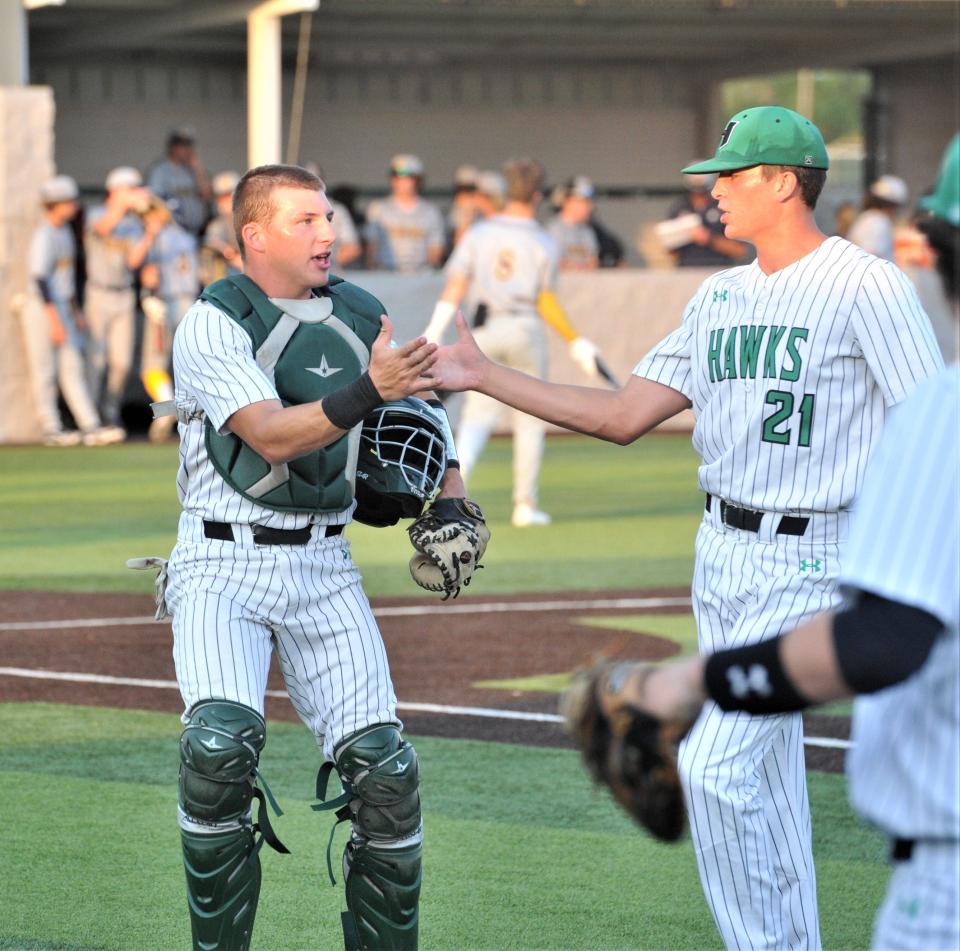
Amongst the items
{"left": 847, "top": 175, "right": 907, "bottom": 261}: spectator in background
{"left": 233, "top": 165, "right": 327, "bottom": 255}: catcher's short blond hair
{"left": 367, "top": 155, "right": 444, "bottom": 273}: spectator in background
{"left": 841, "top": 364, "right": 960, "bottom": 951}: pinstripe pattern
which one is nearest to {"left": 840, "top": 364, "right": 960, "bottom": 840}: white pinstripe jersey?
{"left": 841, "top": 364, "right": 960, "bottom": 951}: pinstripe pattern

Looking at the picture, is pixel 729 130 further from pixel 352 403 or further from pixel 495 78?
pixel 495 78

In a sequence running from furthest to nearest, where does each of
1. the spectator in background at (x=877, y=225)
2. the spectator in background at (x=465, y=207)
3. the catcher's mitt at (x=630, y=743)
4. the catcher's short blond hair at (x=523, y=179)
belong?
the spectator in background at (x=465, y=207)
the spectator in background at (x=877, y=225)
the catcher's short blond hair at (x=523, y=179)
the catcher's mitt at (x=630, y=743)

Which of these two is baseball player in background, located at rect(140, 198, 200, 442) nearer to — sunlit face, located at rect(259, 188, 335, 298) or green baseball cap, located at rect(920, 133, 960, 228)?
sunlit face, located at rect(259, 188, 335, 298)

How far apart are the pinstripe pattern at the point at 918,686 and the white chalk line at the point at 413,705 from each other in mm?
4762

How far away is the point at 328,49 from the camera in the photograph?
30.9 m

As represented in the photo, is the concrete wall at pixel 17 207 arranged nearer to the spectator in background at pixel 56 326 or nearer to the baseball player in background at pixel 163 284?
the spectator in background at pixel 56 326

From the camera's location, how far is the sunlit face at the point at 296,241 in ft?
15.4

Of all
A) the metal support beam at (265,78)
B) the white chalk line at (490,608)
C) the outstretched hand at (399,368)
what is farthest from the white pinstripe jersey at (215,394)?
the metal support beam at (265,78)

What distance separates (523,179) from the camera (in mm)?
12969

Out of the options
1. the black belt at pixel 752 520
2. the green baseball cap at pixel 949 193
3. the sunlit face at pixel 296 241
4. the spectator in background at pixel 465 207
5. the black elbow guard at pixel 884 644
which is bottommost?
the spectator in background at pixel 465 207

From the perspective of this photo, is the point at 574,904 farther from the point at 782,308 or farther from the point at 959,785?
the point at 959,785

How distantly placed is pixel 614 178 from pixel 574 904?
95.0 feet

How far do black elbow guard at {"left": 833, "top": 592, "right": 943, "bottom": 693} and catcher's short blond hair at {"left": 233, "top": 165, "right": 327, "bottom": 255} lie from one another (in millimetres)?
2582

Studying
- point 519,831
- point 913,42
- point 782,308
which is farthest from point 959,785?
point 913,42
